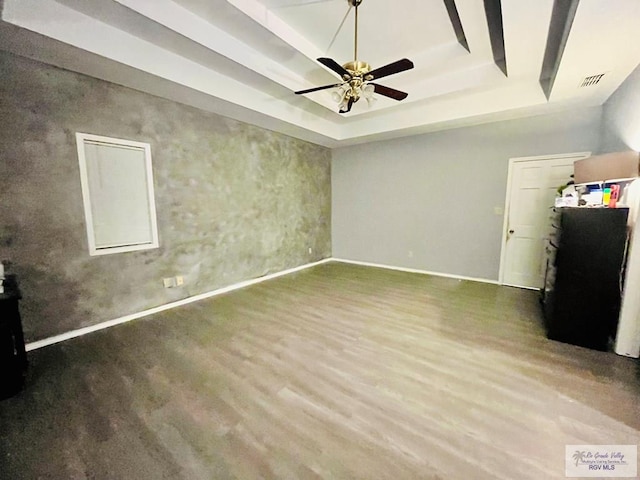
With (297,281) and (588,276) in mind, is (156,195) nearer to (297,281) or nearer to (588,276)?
(297,281)

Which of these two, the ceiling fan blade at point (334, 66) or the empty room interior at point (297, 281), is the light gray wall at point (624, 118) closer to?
the empty room interior at point (297, 281)

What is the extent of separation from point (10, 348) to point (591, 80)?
5971 millimetres

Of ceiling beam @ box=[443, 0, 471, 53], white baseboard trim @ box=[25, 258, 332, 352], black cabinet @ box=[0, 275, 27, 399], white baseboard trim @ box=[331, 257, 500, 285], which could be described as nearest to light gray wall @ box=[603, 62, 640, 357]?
ceiling beam @ box=[443, 0, 471, 53]

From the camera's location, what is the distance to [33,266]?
8.46ft

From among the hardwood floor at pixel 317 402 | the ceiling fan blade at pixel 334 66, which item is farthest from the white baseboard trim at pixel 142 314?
the ceiling fan blade at pixel 334 66

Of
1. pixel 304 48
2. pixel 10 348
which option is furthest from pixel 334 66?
pixel 10 348

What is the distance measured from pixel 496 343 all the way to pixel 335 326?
5.41 ft

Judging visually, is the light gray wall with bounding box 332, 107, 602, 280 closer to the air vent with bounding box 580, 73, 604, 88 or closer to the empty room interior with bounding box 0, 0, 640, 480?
the empty room interior with bounding box 0, 0, 640, 480

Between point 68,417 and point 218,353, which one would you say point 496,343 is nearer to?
point 218,353

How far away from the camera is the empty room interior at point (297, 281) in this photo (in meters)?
1.63

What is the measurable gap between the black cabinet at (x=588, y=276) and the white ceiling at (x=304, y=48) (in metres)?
1.53

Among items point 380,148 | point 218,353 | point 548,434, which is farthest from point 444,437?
point 380,148

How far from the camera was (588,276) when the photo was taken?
250 cm

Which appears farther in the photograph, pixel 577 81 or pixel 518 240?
pixel 518 240
